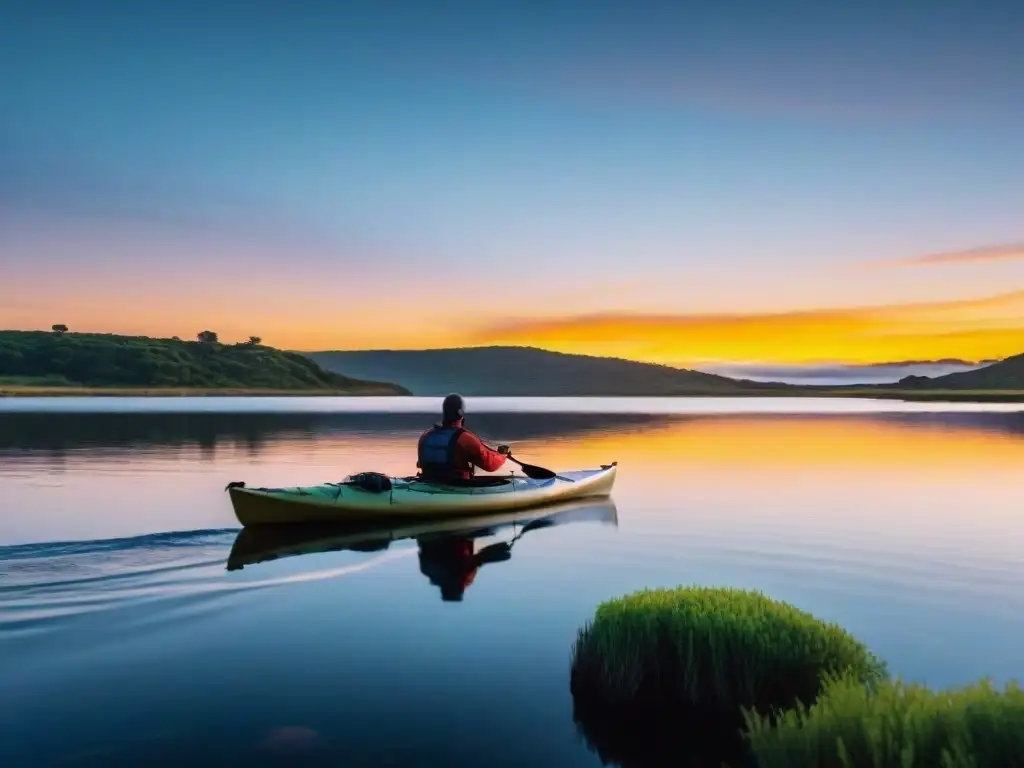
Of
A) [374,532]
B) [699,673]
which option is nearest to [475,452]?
[374,532]

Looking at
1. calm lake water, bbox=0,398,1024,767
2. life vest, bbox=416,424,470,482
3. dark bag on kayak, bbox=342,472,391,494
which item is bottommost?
calm lake water, bbox=0,398,1024,767

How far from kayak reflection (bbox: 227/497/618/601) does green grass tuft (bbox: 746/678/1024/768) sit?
9.69m

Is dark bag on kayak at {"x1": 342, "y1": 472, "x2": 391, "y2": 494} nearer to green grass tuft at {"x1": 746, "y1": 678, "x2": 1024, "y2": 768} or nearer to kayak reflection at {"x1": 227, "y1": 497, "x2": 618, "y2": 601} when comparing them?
kayak reflection at {"x1": 227, "y1": 497, "x2": 618, "y2": 601}

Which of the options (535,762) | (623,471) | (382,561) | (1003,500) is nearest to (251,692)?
(535,762)

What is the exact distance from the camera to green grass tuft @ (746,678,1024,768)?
19.1ft

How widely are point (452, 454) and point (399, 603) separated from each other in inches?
346

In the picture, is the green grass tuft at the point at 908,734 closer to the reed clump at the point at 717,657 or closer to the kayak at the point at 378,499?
the reed clump at the point at 717,657

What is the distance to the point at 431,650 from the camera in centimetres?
1228

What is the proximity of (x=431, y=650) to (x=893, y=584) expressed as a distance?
9.60 meters

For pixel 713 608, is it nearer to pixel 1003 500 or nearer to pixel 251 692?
pixel 251 692

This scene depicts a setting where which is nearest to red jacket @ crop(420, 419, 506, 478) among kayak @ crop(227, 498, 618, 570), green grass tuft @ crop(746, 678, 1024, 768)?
kayak @ crop(227, 498, 618, 570)

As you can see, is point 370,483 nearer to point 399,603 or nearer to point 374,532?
point 374,532

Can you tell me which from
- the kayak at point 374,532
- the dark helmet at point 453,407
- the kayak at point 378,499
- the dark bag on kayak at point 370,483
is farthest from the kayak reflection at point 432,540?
the dark helmet at point 453,407

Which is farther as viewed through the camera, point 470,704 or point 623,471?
point 623,471
